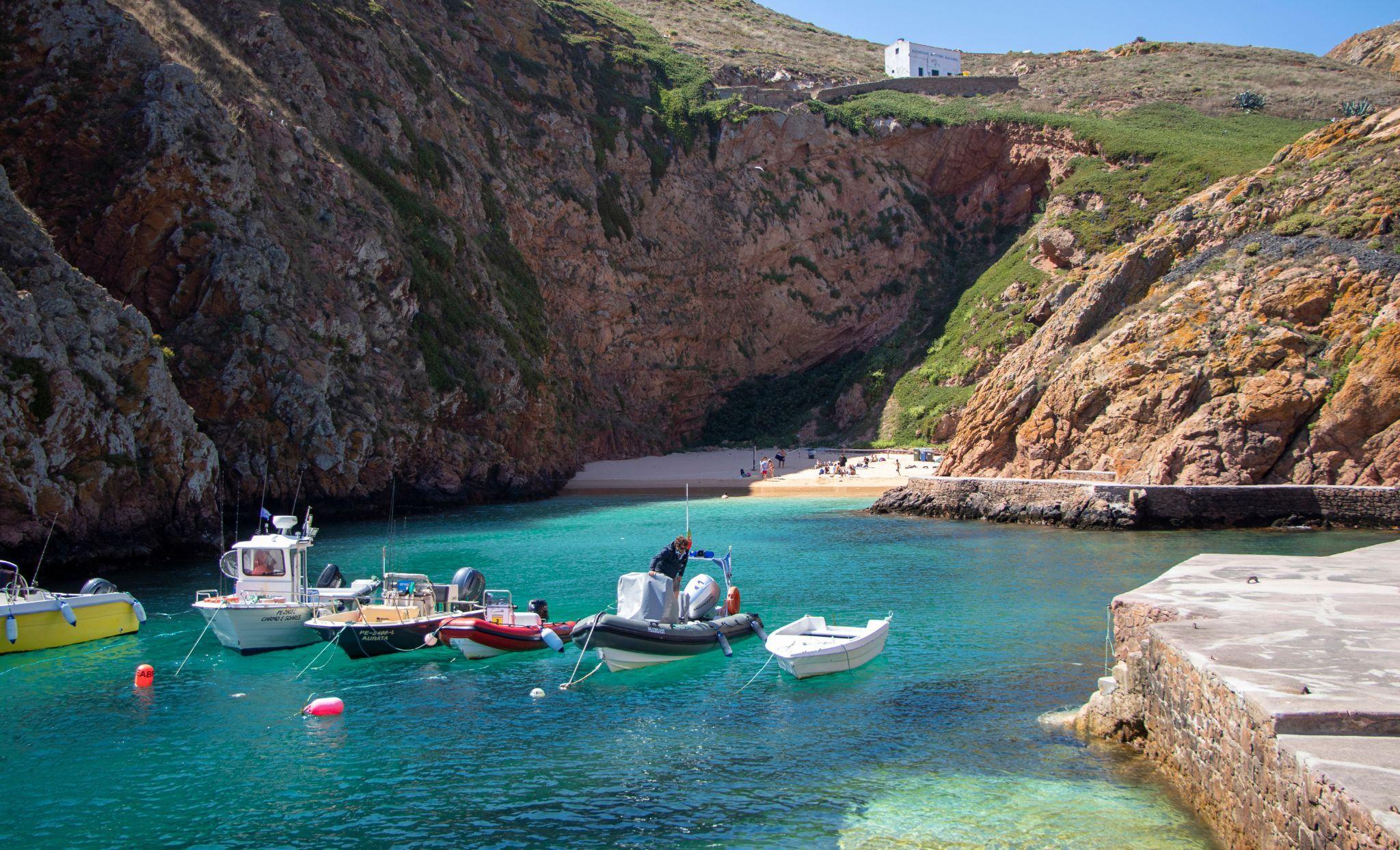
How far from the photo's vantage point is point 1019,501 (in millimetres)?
38031

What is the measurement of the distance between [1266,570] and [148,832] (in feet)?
57.2

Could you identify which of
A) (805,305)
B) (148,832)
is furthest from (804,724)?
(805,305)

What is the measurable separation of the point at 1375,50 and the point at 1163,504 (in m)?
88.2

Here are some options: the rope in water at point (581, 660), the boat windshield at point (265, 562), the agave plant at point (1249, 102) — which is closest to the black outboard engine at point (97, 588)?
the boat windshield at point (265, 562)

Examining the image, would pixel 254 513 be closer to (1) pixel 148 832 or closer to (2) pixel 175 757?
(2) pixel 175 757

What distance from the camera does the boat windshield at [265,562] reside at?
2097 cm

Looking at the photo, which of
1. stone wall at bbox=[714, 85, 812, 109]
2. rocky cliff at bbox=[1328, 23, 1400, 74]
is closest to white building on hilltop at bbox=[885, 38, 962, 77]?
stone wall at bbox=[714, 85, 812, 109]

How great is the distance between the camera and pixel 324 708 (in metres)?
15.4

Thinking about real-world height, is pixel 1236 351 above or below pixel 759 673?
above

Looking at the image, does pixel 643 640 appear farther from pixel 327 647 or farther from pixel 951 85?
pixel 951 85

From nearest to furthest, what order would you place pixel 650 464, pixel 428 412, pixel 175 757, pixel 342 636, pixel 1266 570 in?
pixel 175 757 < pixel 1266 570 < pixel 342 636 < pixel 428 412 < pixel 650 464

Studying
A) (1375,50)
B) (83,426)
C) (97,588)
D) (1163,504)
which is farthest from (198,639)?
(1375,50)

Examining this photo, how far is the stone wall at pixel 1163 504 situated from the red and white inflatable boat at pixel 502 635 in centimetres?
2315

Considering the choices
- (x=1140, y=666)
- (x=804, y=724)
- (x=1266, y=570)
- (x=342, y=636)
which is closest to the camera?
(x=1140, y=666)
